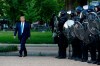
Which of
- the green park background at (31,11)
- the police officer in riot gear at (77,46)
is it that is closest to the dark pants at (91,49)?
the police officer in riot gear at (77,46)

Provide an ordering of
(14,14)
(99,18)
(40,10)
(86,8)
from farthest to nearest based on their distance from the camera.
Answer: (40,10) < (14,14) < (86,8) < (99,18)

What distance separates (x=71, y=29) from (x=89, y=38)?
2048 mm

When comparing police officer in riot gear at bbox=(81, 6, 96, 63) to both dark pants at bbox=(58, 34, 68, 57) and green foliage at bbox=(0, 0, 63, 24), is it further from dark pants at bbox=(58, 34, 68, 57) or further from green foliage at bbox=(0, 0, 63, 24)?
green foliage at bbox=(0, 0, 63, 24)

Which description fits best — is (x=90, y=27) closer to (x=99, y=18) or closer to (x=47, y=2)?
(x=99, y=18)

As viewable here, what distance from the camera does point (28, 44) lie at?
97.2 ft

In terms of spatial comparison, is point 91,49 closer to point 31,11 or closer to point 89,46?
point 89,46

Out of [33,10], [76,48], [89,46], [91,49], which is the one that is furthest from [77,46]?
[33,10]

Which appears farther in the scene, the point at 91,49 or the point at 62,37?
the point at 62,37

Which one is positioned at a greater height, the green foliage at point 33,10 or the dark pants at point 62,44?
the green foliage at point 33,10

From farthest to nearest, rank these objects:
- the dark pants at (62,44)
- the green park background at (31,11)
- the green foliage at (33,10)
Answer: the green foliage at (33,10)
the green park background at (31,11)
the dark pants at (62,44)

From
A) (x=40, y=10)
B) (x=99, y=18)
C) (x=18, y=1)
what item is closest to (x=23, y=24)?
(x=99, y=18)

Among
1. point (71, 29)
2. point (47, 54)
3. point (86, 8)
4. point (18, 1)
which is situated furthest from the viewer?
point (18, 1)

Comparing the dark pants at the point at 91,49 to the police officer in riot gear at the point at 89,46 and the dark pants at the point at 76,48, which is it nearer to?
the police officer in riot gear at the point at 89,46

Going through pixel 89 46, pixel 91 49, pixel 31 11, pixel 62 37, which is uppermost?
pixel 31 11
